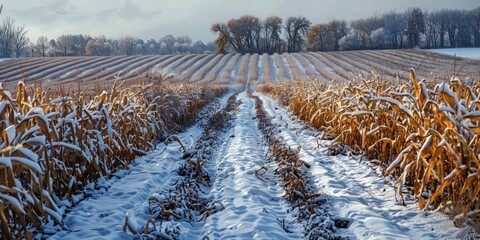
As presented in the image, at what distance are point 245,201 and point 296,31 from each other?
88325mm

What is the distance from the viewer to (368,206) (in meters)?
3.95

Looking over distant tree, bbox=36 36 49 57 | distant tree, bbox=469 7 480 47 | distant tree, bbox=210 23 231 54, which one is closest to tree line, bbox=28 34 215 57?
distant tree, bbox=36 36 49 57

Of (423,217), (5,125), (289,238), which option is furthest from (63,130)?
(423,217)

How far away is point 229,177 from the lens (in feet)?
17.6

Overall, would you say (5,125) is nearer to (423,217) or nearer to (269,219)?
(269,219)

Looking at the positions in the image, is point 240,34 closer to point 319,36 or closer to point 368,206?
point 319,36

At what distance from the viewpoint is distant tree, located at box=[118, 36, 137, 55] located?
106312 millimetres

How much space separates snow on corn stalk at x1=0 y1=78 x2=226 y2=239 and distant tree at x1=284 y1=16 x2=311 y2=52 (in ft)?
277

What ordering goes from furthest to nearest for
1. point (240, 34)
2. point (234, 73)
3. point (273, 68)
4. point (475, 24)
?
point (240, 34)
point (475, 24)
point (273, 68)
point (234, 73)

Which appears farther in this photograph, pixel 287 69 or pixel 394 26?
pixel 394 26

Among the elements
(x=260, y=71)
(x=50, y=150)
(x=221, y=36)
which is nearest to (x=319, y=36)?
(x=221, y=36)

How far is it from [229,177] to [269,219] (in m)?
1.72

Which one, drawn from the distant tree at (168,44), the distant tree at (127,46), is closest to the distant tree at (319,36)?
the distant tree at (168,44)

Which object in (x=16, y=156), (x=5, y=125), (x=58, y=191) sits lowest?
(x=58, y=191)
